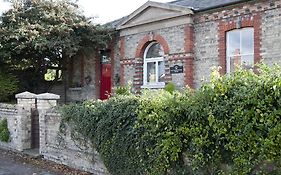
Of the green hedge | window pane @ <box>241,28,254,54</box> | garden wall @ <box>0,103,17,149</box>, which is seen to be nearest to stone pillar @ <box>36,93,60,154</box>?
garden wall @ <box>0,103,17,149</box>

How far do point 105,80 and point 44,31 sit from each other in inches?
177

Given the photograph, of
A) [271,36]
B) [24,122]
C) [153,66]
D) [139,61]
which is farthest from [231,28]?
[24,122]

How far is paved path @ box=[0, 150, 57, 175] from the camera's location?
783 cm

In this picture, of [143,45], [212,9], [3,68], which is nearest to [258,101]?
[212,9]

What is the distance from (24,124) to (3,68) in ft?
24.5

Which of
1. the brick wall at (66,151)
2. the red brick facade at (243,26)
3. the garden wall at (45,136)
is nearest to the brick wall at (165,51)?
the red brick facade at (243,26)

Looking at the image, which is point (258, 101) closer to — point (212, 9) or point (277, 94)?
point (277, 94)

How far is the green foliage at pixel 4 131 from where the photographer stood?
1119cm

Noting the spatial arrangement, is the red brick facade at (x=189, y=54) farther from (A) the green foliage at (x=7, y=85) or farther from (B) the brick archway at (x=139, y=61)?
(A) the green foliage at (x=7, y=85)

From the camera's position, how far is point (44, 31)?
1516 cm

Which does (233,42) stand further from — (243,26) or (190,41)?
(190,41)

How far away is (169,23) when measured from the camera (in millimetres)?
14203

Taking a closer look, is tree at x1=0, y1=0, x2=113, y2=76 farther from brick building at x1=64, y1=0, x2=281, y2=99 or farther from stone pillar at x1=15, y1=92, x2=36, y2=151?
stone pillar at x1=15, y1=92, x2=36, y2=151

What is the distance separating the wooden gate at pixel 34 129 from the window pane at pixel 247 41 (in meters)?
7.56
